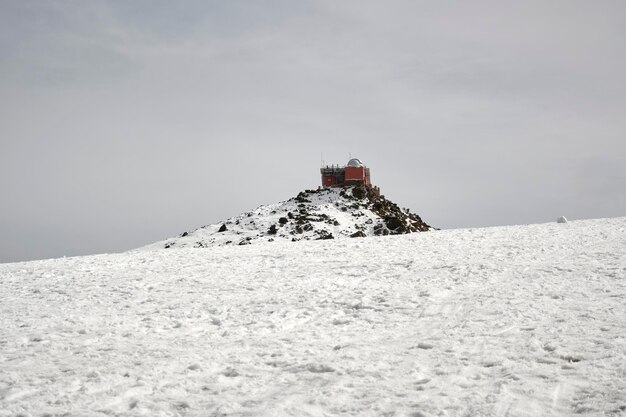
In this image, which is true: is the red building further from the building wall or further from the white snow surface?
the white snow surface

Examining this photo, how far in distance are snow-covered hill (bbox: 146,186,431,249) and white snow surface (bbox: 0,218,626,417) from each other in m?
19.2

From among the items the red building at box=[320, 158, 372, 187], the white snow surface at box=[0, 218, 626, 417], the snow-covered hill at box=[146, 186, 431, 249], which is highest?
the red building at box=[320, 158, 372, 187]

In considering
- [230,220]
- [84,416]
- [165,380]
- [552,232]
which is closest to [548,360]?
[165,380]

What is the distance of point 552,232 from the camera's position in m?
19.3

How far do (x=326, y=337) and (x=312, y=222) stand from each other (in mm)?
28981

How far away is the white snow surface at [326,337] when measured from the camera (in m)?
5.37

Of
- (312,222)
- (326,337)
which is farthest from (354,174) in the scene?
(326,337)

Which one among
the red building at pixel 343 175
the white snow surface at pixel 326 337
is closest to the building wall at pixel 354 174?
the red building at pixel 343 175

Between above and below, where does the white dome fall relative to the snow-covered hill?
above

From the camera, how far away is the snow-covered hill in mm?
34469

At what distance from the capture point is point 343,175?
2106 inches

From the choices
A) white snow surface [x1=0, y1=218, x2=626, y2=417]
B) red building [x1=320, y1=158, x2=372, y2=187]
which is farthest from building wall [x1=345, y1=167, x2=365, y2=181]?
white snow surface [x1=0, y1=218, x2=626, y2=417]

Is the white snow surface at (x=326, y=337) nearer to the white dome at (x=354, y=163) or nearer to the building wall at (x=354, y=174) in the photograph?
the building wall at (x=354, y=174)

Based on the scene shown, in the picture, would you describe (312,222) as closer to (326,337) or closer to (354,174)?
(354,174)
